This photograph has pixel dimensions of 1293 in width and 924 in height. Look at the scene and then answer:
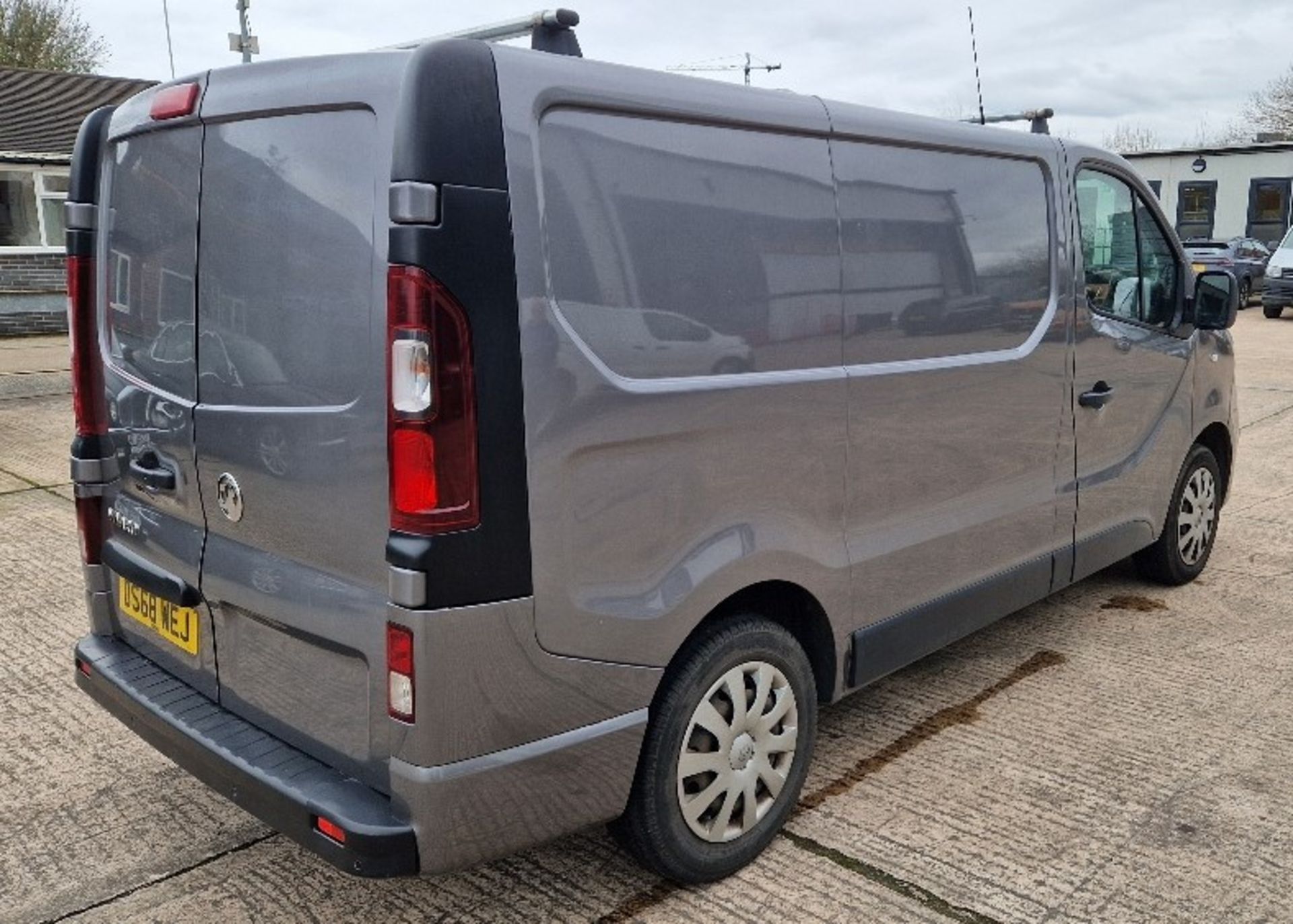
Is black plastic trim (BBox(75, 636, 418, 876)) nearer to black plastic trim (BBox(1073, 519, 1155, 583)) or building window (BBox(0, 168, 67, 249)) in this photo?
black plastic trim (BBox(1073, 519, 1155, 583))

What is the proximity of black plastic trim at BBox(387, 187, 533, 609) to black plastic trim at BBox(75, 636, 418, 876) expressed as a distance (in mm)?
491

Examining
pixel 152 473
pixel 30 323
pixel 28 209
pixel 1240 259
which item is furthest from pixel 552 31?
pixel 1240 259

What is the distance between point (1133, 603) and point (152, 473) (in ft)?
13.4

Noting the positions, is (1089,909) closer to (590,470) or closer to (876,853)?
(876,853)

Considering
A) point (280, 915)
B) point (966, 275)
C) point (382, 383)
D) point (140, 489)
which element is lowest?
point (280, 915)

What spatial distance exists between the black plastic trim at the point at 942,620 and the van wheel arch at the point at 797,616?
0.28 ft

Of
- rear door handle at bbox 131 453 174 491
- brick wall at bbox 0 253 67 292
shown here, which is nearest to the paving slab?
rear door handle at bbox 131 453 174 491

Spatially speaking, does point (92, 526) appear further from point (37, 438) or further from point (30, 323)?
point (30, 323)

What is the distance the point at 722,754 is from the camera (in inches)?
106

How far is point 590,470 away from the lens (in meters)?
2.26

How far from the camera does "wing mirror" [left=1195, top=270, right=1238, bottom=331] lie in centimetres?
445

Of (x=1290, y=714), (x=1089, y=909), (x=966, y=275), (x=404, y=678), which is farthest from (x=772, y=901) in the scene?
(x=1290, y=714)

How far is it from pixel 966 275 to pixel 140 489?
94.5 inches

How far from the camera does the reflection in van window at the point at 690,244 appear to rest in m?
2.23
